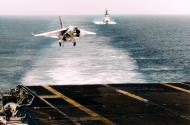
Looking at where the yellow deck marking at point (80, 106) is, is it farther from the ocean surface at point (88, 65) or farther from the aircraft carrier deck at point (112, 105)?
the ocean surface at point (88, 65)

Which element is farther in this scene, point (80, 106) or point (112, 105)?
point (112, 105)

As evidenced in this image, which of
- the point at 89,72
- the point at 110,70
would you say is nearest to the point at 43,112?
the point at 89,72

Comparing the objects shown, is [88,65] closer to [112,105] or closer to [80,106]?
[112,105]

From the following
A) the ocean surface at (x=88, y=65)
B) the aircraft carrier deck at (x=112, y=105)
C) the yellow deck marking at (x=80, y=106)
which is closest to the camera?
the yellow deck marking at (x=80, y=106)

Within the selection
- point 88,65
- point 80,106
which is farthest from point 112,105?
point 88,65

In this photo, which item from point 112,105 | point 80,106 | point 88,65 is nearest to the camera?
point 80,106

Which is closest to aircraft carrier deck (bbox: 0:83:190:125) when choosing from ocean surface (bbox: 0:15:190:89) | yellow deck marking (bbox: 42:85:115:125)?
yellow deck marking (bbox: 42:85:115:125)

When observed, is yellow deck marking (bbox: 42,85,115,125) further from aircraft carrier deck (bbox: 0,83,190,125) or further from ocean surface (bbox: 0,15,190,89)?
ocean surface (bbox: 0,15,190,89)

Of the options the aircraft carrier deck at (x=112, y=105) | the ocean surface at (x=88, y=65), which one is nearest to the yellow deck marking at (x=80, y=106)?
the aircraft carrier deck at (x=112, y=105)
